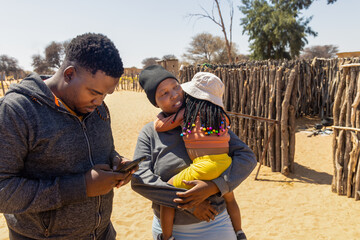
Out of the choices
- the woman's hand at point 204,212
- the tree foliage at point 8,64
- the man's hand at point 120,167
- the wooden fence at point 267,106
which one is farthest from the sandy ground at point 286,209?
the tree foliage at point 8,64

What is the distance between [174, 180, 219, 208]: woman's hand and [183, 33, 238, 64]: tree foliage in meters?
43.4

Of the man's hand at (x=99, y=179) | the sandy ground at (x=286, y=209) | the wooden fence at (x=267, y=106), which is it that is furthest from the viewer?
the wooden fence at (x=267, y=106)

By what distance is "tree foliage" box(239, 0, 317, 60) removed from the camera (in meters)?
25.8

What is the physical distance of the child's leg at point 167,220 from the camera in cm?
164

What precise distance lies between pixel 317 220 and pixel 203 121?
3766mm

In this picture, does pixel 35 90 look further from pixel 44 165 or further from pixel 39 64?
pixel 39 64

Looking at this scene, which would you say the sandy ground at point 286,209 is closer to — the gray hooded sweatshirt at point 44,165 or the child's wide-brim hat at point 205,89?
the gray hooded sweatshirt at point 44,165

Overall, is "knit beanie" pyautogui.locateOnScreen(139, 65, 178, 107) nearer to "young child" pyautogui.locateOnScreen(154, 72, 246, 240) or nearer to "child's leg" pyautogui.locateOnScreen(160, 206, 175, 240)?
"young child" pyautogui.locateOnScreen(154, 72, 246, 240)

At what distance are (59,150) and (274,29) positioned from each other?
28.4m

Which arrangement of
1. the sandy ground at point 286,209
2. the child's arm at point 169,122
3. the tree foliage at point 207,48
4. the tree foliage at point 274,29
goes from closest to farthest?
1. the child's arm at point 169,122
2. the sandy ground at point 286,209
3. the tree foliage at point 274,29
4. the tree foliage at point 207,48

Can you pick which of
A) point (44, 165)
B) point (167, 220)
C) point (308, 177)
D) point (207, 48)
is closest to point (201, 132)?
point (167, 220)

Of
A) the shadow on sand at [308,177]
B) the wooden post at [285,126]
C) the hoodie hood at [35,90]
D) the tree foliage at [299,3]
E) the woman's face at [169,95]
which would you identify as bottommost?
the shadow on sand at [308,177]

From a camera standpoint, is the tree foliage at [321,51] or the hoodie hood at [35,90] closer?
the hoodie hood at [35,90]

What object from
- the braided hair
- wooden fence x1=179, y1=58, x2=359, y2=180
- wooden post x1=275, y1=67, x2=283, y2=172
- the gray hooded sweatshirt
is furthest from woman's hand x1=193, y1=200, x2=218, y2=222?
wooden post x1=275, y1=67, x2=283, y2=172
